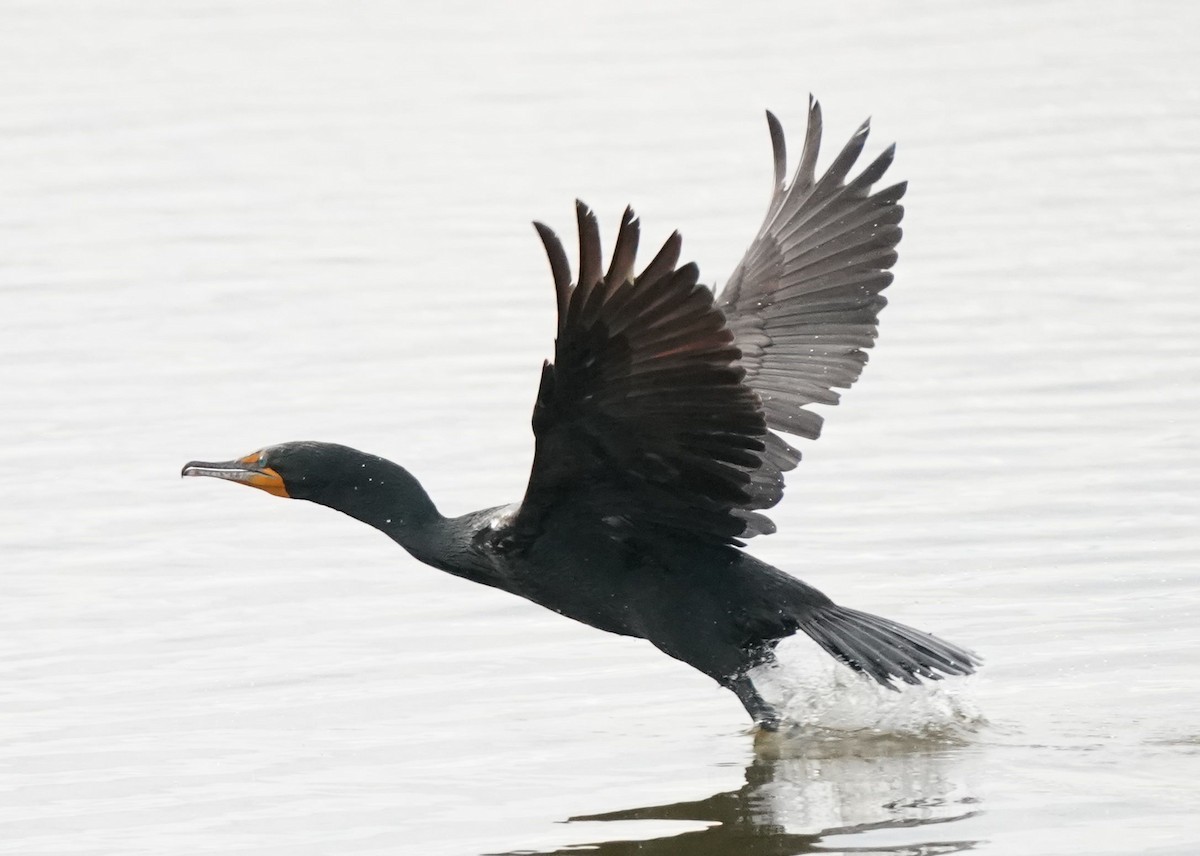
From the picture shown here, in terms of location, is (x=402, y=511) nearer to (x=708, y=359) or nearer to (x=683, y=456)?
(x=683, y=456)

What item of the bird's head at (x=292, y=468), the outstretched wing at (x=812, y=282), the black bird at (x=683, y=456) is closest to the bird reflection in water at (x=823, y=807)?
the black bird at (x=683, y=456)

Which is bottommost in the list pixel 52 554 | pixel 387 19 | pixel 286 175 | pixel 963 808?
pixel 963 808

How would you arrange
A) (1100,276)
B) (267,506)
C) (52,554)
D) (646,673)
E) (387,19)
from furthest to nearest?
(387,19)
(1100,276)
(267,506)
(52,554)
(646,673)

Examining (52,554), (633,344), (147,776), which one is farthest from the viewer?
(52,554)

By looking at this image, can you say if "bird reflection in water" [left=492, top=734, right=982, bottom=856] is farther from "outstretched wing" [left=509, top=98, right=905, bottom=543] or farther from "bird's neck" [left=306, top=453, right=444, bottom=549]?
"bird's neck" [left=306, top=453, right=444, bottom=549]

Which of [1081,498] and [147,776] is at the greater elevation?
[1081,498]

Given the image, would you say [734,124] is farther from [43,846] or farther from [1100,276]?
[43,846]

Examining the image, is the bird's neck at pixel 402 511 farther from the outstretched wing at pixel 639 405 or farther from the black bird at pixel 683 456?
the outstretched wing at pixel 639 405

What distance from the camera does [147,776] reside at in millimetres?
6102

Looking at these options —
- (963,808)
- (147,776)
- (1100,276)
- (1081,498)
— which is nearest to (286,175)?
(1100,276)

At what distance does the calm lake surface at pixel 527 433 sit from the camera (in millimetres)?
5918

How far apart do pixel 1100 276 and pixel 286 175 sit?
4887 mm

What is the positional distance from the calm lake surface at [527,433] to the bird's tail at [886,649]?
0.21 metres

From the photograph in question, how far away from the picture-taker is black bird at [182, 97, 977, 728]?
213 inches
